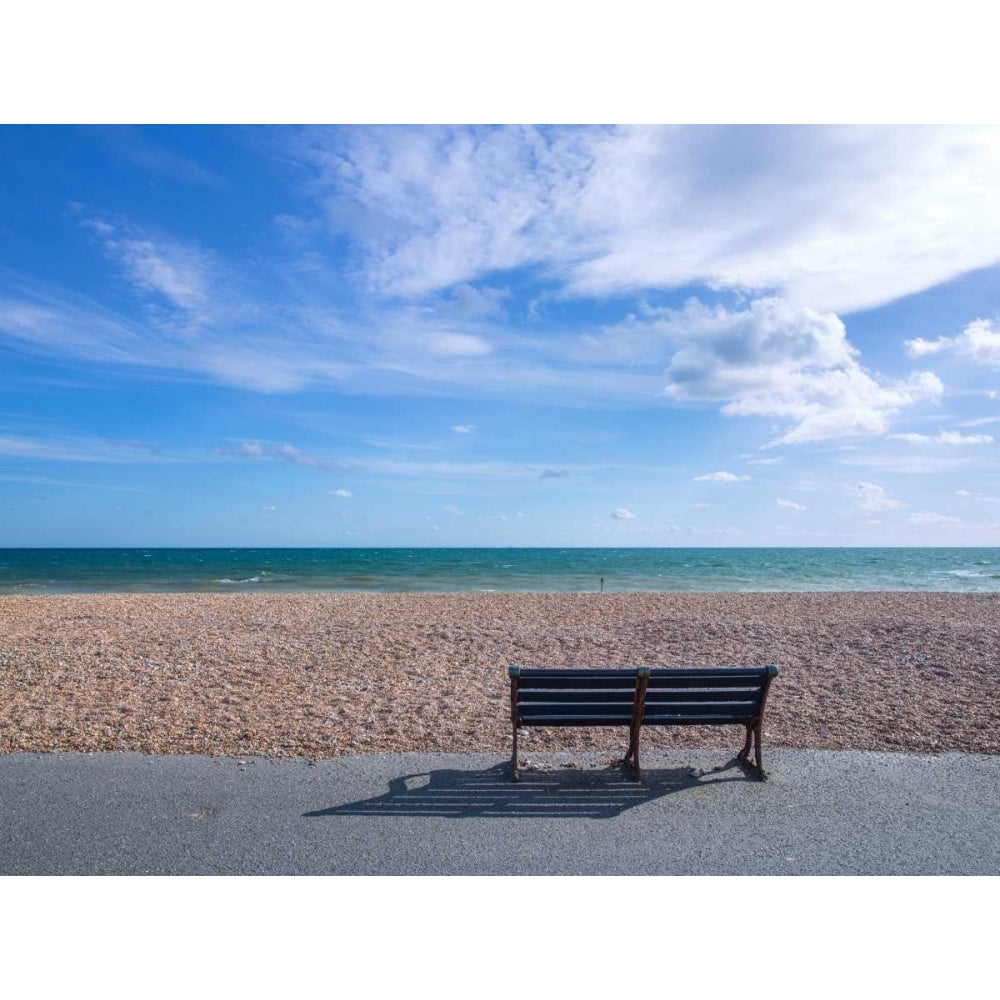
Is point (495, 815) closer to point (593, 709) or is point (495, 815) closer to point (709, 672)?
point (593, 709)

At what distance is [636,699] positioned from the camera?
4.98 meters

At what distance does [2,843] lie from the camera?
396 cm

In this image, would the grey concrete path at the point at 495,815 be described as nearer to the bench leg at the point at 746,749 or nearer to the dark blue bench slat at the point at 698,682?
the bench leg at the point at 746,749

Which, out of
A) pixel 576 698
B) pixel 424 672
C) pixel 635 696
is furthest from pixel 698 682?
pixel 424 672

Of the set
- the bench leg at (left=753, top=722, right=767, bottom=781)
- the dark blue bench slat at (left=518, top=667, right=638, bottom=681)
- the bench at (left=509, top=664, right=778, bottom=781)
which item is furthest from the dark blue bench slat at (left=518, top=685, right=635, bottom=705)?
the bench leg at (left=753, top=722, right=767, bottom=781)

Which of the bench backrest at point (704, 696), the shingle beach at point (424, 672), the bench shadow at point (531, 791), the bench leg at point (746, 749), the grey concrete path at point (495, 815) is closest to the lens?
the grey concrete path at point (495, 815)

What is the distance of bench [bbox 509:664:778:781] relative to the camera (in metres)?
4.99

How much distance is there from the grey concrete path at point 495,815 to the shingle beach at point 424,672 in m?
0.48

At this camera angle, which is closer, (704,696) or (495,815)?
(495,815)

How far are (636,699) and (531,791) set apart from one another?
94cm

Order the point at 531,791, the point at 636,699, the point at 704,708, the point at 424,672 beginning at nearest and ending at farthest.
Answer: the point at 531,791 → the point at 636,699 → the point at 704,708 → the point at 424,672

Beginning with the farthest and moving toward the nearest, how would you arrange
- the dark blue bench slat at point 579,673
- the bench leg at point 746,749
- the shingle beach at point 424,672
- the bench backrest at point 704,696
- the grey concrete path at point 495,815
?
the shingle beach at point 424,672, the bench leg at point 746,749, the bench backrest at point 704,696, the dark blue bench slat at point 579,673, the grey concrete path at point 495,815

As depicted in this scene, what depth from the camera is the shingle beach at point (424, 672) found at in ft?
19.5

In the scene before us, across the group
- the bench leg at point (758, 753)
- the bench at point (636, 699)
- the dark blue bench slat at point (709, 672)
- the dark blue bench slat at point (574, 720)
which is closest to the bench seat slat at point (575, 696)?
the bench at point (636, 699)
